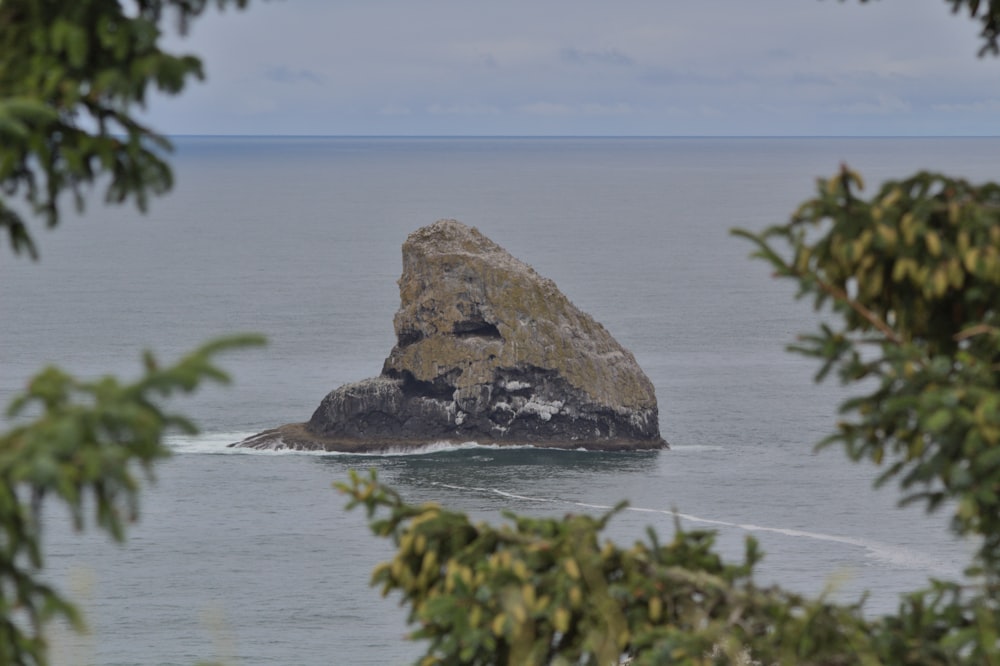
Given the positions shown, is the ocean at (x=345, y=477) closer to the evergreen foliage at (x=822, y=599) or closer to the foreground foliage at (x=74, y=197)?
the evergreen foliage at (x=822, y=599)

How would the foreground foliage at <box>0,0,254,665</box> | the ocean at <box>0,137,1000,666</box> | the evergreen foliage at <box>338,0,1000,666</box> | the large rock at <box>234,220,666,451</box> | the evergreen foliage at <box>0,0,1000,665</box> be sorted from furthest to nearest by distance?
1. the large rock at <box>234,220,666,451</box>
2. the ocean at <box>0,137,1000,666</box>
3. the evergreen foliage at <box>338,0,1000,666</box>
4. the evergreen foliage at <box>0,0,1000,665</box>
5. the foreground foliage at <box>0,0,254,665</box>

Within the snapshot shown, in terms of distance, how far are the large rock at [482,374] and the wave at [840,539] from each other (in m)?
9.94

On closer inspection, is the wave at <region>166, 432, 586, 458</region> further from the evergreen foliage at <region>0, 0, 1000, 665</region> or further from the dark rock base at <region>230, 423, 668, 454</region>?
the evergreen foliage at <region>0, 0, 1000, 665</region>

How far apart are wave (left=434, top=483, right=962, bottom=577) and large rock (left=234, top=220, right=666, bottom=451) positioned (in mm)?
9940

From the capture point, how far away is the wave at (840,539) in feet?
260

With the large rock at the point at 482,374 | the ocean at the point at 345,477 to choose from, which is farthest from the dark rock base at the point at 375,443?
the ocean at the point at 345,477

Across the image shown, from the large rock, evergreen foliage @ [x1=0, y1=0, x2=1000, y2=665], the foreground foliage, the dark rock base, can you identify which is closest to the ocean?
the dark rock base

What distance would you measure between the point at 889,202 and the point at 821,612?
2340 millimetres

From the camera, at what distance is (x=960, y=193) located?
27.3 feet

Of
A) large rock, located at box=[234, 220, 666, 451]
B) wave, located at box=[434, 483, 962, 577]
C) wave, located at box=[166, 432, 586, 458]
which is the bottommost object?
wave, located at box=[434, 483, 962, 577]

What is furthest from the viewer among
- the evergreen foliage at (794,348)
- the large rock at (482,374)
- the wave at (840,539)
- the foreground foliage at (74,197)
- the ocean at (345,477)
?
the large rock at (482,374)

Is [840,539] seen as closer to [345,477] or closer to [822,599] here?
[345,477]

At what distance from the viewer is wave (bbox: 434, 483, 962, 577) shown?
79.1 m

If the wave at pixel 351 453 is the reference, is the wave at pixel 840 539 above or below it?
below
